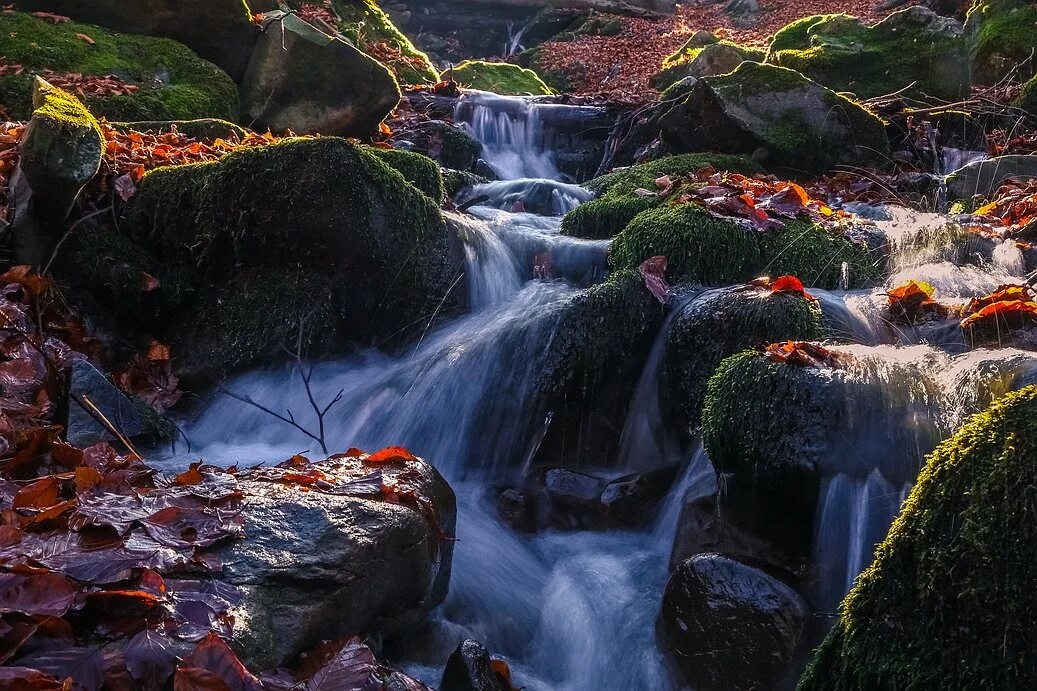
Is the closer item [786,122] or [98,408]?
[98,408]

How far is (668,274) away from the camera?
4949 millimetres

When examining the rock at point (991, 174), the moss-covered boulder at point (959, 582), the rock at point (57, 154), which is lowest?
the moss-covered boulder at point (959, 582)

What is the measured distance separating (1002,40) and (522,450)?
899cm

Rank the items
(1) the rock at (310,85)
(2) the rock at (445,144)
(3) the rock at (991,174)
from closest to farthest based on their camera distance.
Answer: (3) the rock at (991,174) → (1) the rock at (310,85) → (2) the rock at (445,144)

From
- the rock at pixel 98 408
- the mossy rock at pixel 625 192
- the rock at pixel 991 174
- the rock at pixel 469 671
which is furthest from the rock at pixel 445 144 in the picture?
the rock at pixel 469 671

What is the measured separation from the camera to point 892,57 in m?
9.49

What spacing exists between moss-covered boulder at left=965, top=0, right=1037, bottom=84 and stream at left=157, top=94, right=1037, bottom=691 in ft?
19.6

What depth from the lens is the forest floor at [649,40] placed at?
52.0 feet

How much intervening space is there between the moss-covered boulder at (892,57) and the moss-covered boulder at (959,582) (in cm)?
829

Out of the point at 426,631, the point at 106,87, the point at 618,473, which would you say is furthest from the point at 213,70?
the point at 426,631

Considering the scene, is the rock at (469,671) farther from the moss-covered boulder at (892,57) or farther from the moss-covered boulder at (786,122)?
the moss-covered boulder at (892,57)

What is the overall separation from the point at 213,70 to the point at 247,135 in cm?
125

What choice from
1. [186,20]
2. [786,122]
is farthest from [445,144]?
[786,122]

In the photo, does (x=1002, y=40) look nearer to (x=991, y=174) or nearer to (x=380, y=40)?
(x=991, y=174)
